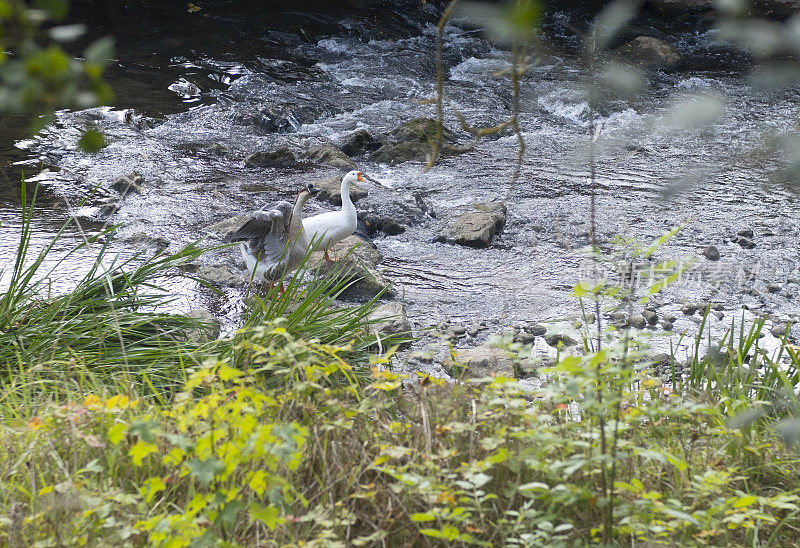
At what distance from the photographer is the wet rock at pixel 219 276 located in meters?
4.55

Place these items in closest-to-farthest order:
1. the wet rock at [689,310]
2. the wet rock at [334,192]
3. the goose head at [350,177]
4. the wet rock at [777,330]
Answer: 1. the wet rock at [777,330]
2. the wet rock at [689,310]
3. the goose head at [350,177]
4. the wet rock at [334,192]

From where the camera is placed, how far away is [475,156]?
6801mm

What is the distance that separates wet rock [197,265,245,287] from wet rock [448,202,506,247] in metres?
1.49

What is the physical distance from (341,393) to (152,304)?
4.05 ft

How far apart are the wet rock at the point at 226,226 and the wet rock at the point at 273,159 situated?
139cm

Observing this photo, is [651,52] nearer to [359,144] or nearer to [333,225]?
[359,144]

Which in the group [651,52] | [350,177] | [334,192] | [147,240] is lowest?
[147,240]

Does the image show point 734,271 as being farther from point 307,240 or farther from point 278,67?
point 278,67

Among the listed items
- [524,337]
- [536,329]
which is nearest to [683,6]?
[536,329]

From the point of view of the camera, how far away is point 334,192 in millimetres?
5895

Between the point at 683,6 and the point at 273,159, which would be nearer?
the point at 273,159

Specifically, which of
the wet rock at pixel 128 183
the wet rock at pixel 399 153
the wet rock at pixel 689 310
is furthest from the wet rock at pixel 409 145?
the wet rock at pixel 689 310

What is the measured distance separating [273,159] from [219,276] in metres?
2.26

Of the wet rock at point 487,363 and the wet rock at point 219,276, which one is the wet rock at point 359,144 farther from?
the wet rock at point 487,363
